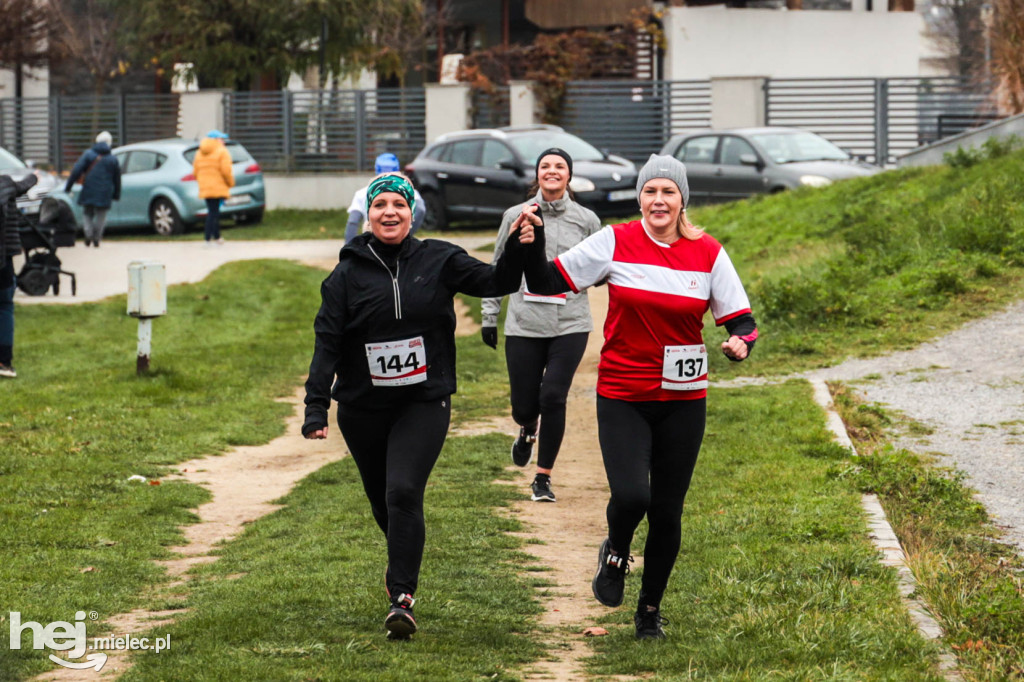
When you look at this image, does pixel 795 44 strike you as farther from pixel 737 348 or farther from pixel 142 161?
pixel 737 348

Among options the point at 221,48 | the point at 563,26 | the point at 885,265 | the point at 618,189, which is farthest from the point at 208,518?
the point at 563,26

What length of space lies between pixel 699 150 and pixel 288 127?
11627 millimetres

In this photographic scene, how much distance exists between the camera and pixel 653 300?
17.9ft

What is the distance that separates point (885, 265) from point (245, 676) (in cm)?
1093

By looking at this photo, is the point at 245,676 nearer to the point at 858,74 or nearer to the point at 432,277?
the point at 432,277

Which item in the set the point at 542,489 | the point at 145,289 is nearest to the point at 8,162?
the point at 145,289

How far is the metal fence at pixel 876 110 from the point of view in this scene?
89.5 ft

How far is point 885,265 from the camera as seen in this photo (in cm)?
1468

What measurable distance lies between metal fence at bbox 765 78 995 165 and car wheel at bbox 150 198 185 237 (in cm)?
1153

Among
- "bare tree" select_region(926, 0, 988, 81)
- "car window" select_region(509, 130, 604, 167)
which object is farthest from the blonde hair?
"bare tree" select_region(926, 0, 988, 81)

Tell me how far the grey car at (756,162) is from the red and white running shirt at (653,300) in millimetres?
16064

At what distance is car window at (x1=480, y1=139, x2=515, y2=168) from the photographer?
23406 millimetres

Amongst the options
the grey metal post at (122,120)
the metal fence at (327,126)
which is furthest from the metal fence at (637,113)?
the grey metal post at (122,120)

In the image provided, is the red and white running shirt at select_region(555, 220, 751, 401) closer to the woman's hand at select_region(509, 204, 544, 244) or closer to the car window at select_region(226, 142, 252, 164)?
the woman's hand at select_region(509, 204, 544, 244)
